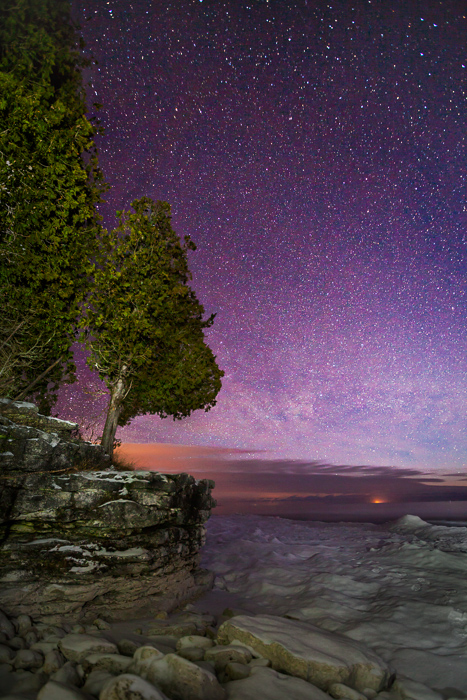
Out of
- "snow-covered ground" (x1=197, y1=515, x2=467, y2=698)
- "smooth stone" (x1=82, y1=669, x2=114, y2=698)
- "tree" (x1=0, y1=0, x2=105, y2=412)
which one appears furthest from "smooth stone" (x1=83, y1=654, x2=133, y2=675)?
"tree" (x1=0, y1=0, x2=105, y2=412)

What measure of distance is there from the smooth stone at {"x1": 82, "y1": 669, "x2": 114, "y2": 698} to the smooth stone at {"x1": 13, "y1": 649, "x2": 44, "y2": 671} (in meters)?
0.89

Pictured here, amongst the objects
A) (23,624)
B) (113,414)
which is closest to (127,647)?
(23,624)

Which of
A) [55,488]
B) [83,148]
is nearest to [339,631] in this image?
[55,488]

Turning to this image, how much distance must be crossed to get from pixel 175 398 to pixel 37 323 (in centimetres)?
581

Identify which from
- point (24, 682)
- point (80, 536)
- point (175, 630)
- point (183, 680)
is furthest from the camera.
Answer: point (80, 536)

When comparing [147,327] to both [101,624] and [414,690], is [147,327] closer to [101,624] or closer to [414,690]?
[101,624]

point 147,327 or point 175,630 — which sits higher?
point 147,327

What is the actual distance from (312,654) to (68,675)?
3394mm

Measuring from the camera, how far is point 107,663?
5.12 m

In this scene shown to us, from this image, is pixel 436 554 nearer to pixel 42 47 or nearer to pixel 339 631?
pixel 339 631

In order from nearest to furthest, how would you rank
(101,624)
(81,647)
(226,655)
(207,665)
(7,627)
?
(207,665) < (81,647) < (226,655) < (7,627) < (101,624)

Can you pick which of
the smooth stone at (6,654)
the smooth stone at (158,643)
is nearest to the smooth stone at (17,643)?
the smooth stone at (6,654)

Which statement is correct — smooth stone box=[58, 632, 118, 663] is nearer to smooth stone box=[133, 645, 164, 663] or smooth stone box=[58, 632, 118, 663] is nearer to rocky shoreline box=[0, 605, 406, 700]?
rocky shoreline box=[0, 605, 406, 700]

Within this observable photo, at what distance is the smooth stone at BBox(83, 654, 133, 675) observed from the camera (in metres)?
5.08
